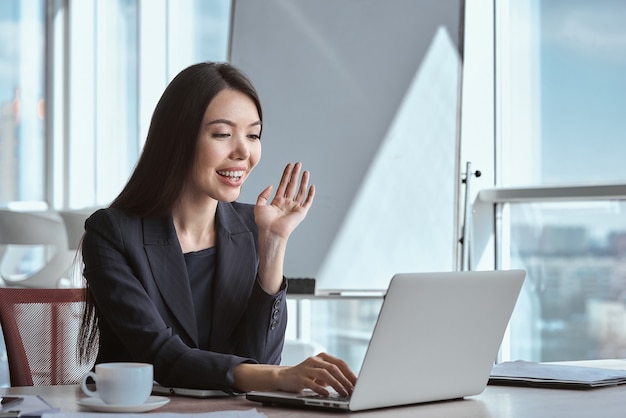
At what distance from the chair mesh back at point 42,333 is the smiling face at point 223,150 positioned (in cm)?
39

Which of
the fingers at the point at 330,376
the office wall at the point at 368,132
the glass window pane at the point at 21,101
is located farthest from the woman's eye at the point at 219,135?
the glass window pane at the point at 21,101

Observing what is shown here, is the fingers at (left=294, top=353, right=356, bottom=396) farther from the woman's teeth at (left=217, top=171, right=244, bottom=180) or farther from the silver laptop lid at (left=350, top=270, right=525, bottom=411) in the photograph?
the woman's teeth at (left=217, top=171, right=244, bottom=180)

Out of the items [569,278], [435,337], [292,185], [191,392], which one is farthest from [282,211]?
[569,278]

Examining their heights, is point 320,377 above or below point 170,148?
below

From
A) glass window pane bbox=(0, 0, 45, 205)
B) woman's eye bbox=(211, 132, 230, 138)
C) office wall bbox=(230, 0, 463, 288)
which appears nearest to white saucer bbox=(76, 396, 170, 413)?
woman's eye bbox=(211, 132, 230, 138)

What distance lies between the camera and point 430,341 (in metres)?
1.26

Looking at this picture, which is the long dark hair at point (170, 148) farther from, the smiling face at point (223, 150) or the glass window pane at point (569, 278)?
the glass window pane at point (569, 278)

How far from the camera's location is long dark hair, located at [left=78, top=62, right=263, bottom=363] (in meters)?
1.72

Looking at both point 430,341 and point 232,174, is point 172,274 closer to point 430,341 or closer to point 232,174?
point 232,174

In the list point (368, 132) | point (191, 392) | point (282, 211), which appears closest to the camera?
point (191, 392)

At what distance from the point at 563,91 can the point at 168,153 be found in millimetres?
2433

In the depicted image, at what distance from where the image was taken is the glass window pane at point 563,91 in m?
3.61

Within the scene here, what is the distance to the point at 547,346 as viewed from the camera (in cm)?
380

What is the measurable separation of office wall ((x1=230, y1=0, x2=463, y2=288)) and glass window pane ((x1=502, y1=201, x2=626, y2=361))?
0.43 meters
